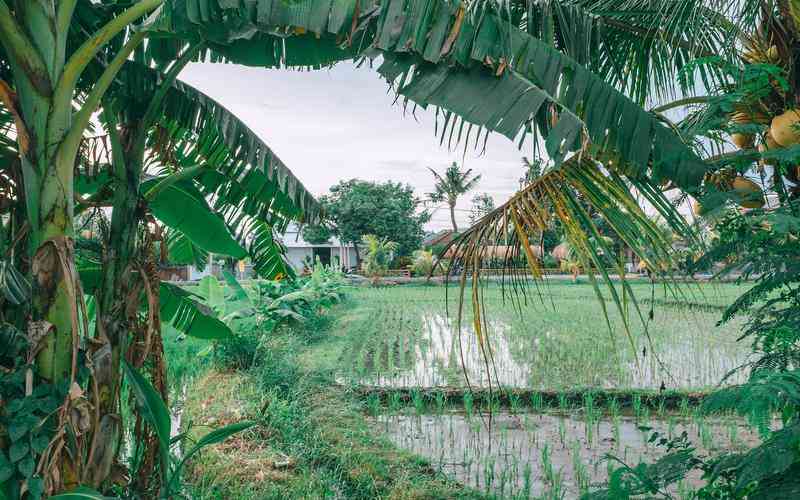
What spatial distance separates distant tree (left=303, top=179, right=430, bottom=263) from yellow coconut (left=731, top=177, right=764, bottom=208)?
32473 millimetres

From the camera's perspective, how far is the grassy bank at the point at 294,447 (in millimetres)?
3754

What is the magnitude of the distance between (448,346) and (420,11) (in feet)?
28.5

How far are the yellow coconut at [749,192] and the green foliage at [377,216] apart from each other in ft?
108

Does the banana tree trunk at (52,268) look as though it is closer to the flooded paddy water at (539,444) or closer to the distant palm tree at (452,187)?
the flooded paddy water at (539,444)

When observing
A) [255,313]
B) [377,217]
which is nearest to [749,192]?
[255,313]

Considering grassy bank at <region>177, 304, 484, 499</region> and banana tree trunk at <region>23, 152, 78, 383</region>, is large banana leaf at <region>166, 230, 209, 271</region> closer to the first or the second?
grassy bank at <region>177, 304, 484, 499</region>

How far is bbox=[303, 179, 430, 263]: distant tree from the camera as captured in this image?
1398 inches

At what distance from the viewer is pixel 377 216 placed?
35438mm

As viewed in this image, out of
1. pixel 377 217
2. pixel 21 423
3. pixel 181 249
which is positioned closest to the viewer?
pixel 21 423

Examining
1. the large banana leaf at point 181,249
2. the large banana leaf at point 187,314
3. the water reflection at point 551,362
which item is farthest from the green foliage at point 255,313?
the water reflection at point 551,362

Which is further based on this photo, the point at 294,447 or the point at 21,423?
the point at 294,447

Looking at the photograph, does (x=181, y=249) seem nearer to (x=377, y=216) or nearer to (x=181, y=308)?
(x=181, y=308)

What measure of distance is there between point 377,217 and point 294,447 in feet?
102

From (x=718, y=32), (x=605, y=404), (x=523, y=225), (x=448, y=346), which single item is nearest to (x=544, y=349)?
(x=448, y=346)
